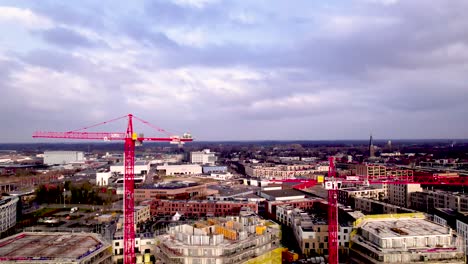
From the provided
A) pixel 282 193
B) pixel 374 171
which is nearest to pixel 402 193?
pixel 282 193

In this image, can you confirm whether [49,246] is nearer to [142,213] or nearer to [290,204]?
[142,213]

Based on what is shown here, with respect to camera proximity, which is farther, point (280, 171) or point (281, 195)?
point (280, 171)

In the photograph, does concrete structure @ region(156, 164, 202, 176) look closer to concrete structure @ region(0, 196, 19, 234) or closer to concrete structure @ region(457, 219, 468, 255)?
concrete structure @ region(0, 196, 19, 234)

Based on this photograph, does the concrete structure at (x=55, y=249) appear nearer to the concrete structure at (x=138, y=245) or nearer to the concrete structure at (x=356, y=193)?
the concrete structure at (x=138, y=245)

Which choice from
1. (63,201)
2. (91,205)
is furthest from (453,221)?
(63,201)

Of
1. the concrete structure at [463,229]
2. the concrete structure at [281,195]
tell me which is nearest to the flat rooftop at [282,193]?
the concrete structure at [281,195]

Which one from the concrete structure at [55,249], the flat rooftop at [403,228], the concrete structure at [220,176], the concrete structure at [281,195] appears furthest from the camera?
the concrete structure at [220,176]

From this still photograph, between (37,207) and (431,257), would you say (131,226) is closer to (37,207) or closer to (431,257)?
(431,257)
